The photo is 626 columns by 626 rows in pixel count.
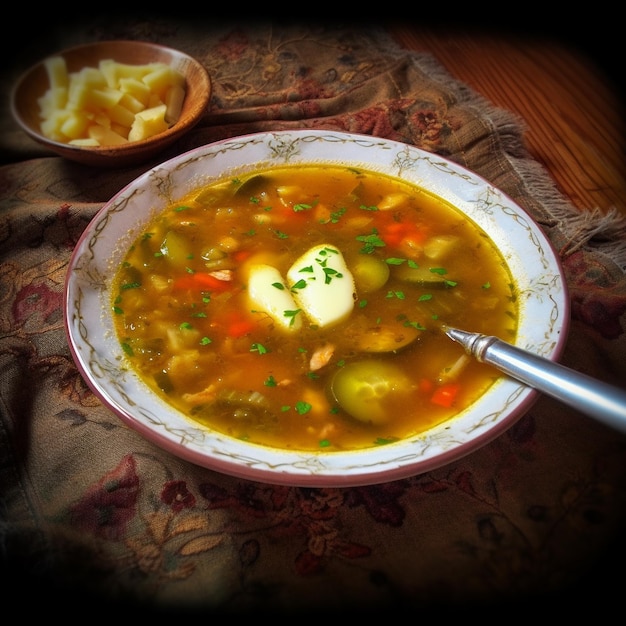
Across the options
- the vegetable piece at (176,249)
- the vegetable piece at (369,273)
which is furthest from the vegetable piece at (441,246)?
the vegetable piece at (176,249)

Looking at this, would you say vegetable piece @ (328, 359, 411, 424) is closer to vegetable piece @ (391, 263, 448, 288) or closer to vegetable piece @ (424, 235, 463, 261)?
vegetable piece @ (391, 263, 448, 288)

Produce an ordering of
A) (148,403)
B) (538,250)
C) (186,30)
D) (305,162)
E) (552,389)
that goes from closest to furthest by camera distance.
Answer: (552,389) → (148,403) → (538,250) → (305,162) → (186,30)

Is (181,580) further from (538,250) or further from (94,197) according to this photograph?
(94,197)

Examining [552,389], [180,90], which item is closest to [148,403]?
[552,389]

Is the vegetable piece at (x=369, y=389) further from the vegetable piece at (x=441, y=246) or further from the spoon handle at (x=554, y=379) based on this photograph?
the vegetable piece at (x=441, y=246)

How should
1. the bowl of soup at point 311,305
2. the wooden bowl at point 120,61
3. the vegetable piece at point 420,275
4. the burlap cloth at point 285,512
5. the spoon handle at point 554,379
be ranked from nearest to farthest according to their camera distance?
the spoon handle at point 554,379
the burlap cloth at point 285,512
the bowl of soup at point 311,305
the vegetable piece at point 420,275
the wooden bowl at point 120,61

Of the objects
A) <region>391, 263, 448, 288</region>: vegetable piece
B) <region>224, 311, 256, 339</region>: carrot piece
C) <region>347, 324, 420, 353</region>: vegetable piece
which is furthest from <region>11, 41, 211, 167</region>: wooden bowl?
<region>347, 324, 420, 353</region>: vegetable piece
